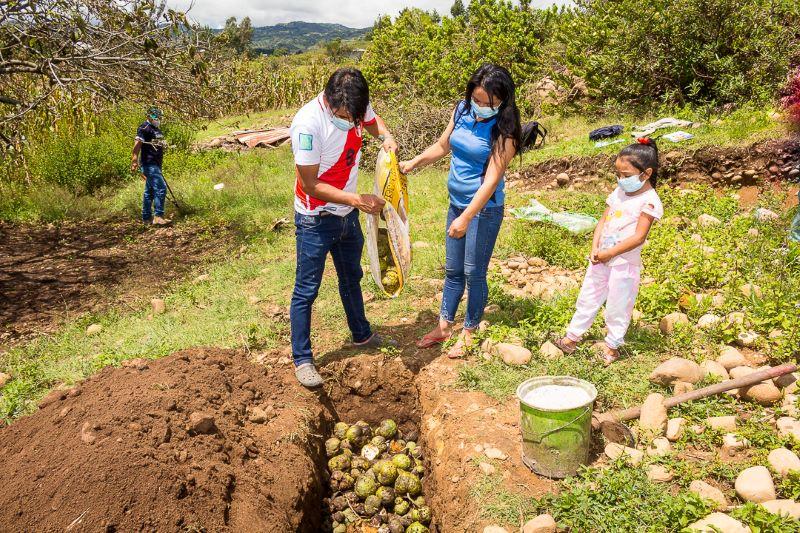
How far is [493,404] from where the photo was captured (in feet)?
10.9

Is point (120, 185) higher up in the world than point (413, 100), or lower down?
lower down

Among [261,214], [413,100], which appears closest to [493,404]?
[261,214]

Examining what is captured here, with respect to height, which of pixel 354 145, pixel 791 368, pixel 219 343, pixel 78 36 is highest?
pixel 78 36

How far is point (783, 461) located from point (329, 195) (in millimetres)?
2601

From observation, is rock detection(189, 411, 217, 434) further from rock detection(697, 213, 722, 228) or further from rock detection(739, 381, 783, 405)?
rock detection(697, 213, 722, 228)

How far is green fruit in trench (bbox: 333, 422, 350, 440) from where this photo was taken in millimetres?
3746

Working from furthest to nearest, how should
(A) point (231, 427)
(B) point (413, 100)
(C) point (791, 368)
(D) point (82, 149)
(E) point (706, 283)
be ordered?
(B) point (413, 100)
(D) point (82, 149)
(E) point (706, 283)
(A) point (231, 427)
(C) point (791, 368)

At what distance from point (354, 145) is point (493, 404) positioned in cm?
182

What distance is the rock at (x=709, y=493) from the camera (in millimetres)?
2332

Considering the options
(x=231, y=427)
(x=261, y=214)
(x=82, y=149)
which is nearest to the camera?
(x=231, y=427)

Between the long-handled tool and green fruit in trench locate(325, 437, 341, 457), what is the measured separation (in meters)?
1.67

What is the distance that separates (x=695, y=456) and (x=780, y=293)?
1720mm

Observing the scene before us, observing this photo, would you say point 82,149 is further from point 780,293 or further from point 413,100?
point 780,293

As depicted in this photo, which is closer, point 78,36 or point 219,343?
point 219,343
